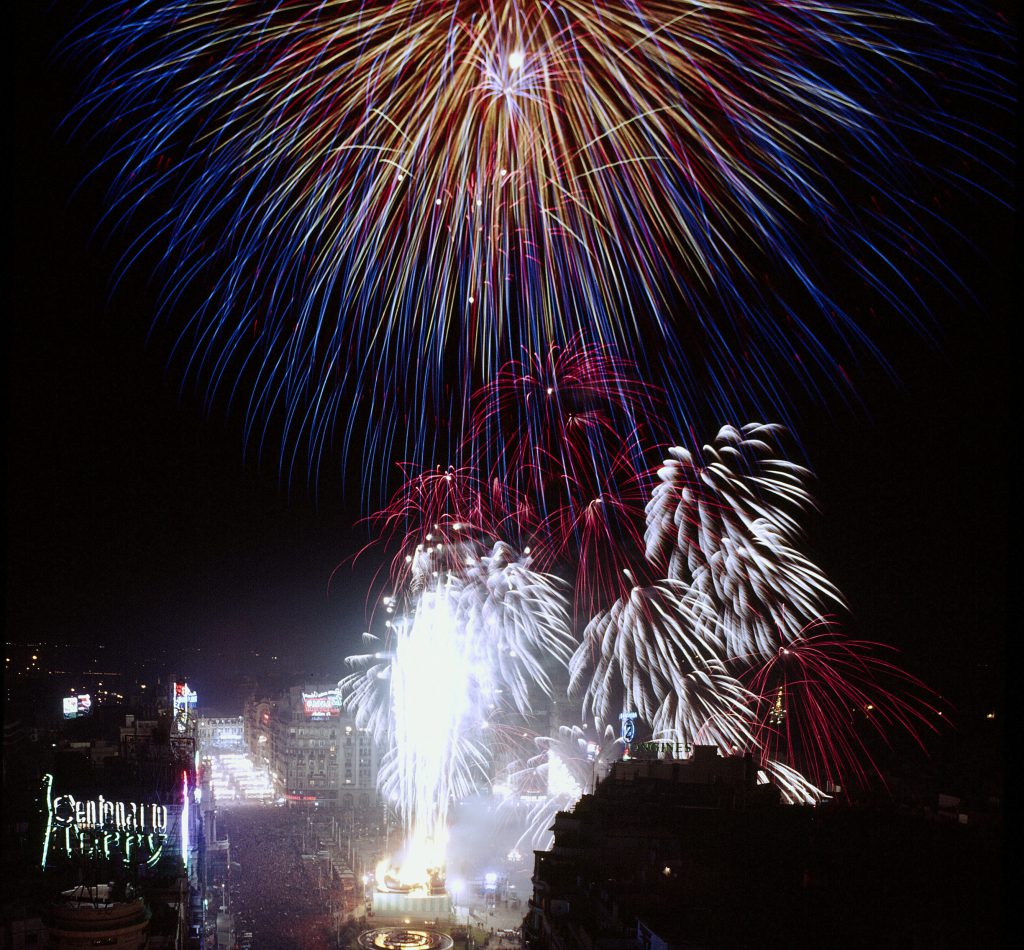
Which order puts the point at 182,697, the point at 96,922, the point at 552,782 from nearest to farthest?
the point at 96,922, the point at 552,782, the point at 182,697

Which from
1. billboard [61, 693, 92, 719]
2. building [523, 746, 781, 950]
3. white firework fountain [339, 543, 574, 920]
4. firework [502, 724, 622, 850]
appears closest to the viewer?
building [523, 746, 781, 950]

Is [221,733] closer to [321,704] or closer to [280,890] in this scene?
[321,704]

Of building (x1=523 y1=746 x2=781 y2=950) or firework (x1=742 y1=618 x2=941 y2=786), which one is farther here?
firework (x1=742 y1=618 x2=941 y2=786)

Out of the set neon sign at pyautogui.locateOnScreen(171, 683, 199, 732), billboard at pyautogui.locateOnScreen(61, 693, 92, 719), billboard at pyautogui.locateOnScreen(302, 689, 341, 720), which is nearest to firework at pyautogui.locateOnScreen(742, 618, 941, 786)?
neon sign at pyautogui.locateOnScreen(171, 683, 199, 732)

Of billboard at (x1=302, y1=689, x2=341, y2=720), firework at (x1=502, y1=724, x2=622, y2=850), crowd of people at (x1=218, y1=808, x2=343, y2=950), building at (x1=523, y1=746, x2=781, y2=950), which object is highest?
billboard at (x1=302, y1=689, x2=341, y2=720)

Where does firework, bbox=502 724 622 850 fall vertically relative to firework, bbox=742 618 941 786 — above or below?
below

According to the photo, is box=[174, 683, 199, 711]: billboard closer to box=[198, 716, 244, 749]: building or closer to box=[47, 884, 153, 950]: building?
box=[47, 884, 153, 950]: building

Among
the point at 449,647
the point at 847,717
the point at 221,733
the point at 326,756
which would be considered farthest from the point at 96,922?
the point at 221,733
